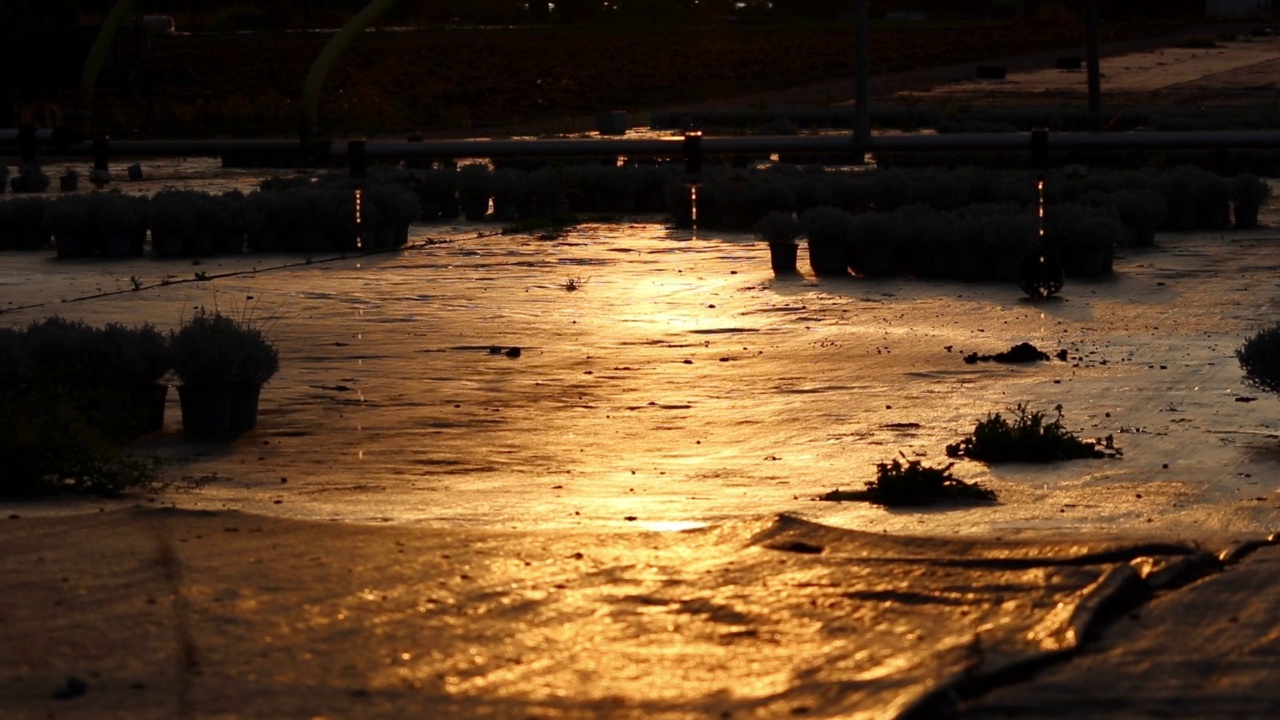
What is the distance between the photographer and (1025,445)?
9.43m

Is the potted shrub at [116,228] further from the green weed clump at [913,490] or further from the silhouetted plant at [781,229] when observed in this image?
the green weed clump at [913,490]

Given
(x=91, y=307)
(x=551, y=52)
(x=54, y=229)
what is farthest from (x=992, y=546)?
(x=551, y=52)

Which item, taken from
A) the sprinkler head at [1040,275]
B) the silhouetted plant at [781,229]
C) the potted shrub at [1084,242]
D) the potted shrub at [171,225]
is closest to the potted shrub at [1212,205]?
the potted shrub at [1084,242]

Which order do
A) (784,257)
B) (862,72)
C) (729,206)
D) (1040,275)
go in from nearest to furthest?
(1040,275) → (784,257) → (729,206) → (862,72)

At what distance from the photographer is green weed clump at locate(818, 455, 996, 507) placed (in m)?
8.27

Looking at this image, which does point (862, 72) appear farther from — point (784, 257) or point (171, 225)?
point (171, 225)

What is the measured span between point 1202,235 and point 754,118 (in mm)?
36968

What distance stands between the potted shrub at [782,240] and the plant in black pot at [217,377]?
922 centimetres

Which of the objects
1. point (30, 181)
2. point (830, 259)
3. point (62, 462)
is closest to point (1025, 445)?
point (62, 462)

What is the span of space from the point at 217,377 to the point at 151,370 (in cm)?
59

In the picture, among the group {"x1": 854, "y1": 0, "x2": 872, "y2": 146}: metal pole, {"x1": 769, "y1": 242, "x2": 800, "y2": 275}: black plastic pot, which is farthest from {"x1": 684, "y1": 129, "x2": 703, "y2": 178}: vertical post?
{"x1": 769, "y1": 242, "x2": 800, "y2": 275}: black plastic pot

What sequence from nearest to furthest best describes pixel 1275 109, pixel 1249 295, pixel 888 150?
pixel 1249 295 < pixel 888 150 < pixel 1275 109

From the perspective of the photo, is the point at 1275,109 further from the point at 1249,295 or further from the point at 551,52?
the point at 551,52

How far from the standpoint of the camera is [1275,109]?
5400 centimetres
